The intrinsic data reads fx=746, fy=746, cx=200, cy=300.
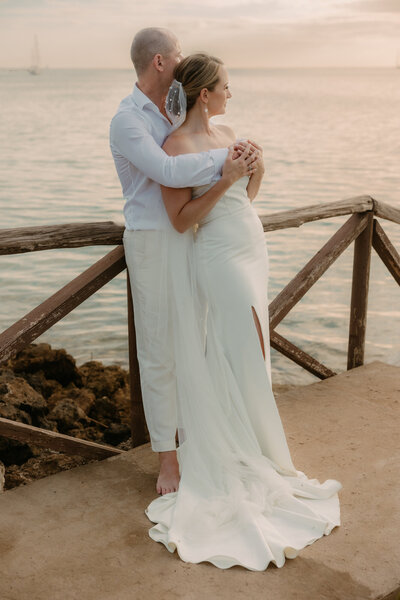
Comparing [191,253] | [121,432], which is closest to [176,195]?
[191,253]

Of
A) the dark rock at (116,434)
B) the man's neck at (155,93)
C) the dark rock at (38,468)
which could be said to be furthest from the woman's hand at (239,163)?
the dark rock at (116,434)

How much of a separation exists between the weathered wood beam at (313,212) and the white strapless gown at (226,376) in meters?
0.87

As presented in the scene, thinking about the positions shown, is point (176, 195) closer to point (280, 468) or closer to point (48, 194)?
point (280, 468)

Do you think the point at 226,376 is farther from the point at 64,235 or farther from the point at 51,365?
the point at 51,365

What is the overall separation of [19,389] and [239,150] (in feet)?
9.94

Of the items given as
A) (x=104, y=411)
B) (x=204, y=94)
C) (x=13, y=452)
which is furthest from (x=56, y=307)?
(x=104, y=411)

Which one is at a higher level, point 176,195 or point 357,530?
point 176,195

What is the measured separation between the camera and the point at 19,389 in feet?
17.5

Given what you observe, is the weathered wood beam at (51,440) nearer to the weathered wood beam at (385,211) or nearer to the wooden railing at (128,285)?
the wooden railing at (128,285)

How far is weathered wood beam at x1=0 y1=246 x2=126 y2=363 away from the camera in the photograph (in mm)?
3137

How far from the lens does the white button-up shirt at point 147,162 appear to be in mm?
2838

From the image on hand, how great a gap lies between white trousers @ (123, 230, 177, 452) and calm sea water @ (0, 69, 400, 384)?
19.7 inches

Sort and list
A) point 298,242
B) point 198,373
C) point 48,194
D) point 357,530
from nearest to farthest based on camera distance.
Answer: point 357,530 < point 198,373 < point 298,242 < point 48,194

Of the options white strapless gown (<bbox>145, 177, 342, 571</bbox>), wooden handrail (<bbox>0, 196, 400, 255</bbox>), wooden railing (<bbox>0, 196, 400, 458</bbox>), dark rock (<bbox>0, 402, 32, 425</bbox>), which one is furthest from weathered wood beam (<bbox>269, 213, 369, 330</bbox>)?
dark rock (<bbox>0, 402, 32, 425</bbox>)
